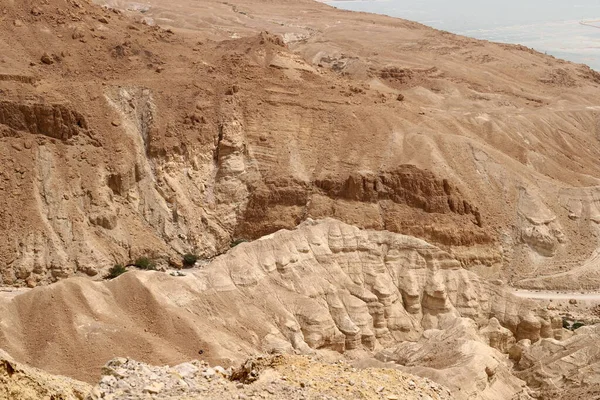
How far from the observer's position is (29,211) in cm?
5031

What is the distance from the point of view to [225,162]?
59.1 metres

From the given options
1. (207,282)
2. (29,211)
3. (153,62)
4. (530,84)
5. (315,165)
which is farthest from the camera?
(530,84)

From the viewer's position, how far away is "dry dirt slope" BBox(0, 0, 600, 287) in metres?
52.6

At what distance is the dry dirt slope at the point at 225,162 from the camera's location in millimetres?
52594

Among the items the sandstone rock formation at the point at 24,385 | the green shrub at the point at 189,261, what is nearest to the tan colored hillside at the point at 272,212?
the green shrub at the point at 189,261

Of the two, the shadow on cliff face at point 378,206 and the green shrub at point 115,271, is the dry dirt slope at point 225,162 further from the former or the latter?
the green shrub at point 115,271

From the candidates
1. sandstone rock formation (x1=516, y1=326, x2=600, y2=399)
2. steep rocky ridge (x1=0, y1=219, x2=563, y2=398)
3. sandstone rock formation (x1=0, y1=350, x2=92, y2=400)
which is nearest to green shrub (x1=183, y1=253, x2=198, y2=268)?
steep rocky ridge (x1=0, y1=219, x2=563, y2=398)

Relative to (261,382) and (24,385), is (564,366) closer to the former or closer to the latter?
(261,382)

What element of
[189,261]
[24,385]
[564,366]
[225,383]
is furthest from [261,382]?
[189,261]

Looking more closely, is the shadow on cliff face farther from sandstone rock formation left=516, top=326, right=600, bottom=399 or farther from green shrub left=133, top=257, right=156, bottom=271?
sandstone rock formation left=516, top=326, right=600, bottom=399

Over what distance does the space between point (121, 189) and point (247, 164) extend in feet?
29.5

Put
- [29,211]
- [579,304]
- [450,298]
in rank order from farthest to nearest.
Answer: [579,304] → [29,211] → [450,298]

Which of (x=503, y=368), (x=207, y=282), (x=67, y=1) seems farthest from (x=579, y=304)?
(x=67, y=1)

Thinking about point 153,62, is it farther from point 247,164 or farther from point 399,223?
point 399,223
